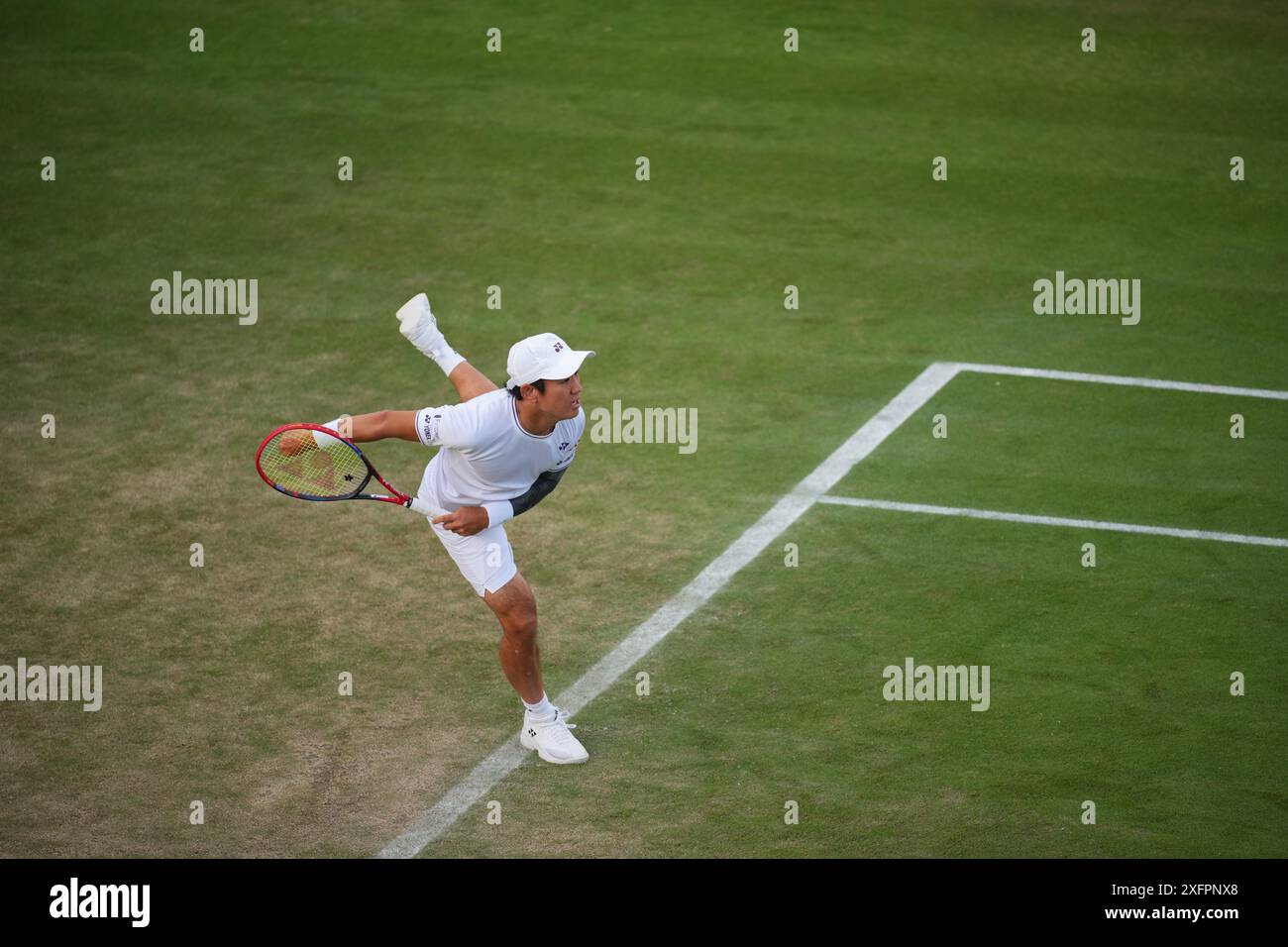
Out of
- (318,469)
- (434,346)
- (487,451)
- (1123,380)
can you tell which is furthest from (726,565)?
(1123,380)

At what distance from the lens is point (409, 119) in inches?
720

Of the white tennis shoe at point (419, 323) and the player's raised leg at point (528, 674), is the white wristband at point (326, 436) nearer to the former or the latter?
the white tennis shoe at point (419, 323)

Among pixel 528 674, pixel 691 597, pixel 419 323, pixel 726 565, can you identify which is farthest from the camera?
pixel 726 565

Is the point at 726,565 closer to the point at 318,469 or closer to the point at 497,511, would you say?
the point at 497,511

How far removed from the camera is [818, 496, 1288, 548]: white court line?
10734 millimetres

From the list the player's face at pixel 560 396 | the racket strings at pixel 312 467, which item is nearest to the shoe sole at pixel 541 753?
the racket strings at pixel 312 467

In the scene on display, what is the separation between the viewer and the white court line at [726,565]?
8039 mm

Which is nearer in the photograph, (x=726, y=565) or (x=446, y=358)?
(x=446, y=358)

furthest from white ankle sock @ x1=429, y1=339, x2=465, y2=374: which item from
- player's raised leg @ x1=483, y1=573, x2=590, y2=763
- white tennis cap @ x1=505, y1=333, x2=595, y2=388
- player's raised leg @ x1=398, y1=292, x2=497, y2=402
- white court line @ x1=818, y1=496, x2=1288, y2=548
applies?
white court line @ x1=818, y1=496, x2=1288, y2=548

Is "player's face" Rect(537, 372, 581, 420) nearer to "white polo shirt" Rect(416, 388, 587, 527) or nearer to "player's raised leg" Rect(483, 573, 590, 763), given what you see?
"white polo shirt" Rect(416, 388, 587, 527)

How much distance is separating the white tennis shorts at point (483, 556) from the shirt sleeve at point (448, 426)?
1.55 ft

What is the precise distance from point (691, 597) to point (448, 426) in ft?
8.61

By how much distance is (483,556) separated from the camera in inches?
327
